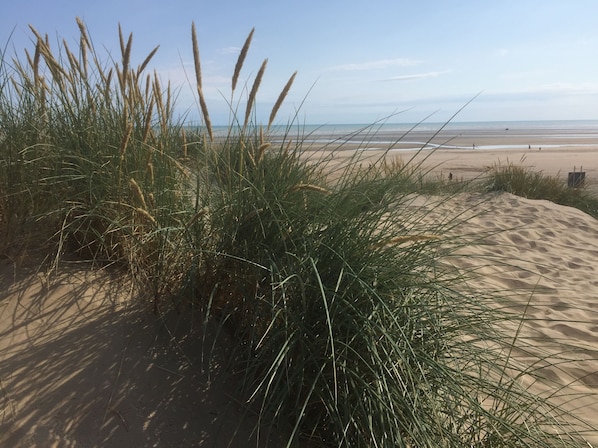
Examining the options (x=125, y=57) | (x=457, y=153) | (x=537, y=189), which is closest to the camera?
(x=125, y=57)

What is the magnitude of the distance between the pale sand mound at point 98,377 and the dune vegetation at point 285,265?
0.42 ft

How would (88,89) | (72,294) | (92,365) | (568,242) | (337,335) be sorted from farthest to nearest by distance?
(568,242) < (88,89) < (72,294) < (92,365) < (337,335)

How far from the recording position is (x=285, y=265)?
2021mm

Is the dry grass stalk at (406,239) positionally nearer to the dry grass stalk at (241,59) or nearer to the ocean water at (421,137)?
the ocean water at (421,137)

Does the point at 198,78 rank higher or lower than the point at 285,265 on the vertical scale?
higher

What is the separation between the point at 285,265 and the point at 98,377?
88cm

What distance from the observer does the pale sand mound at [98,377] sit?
1.88 meters

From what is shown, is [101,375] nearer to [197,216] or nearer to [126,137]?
[197,216]

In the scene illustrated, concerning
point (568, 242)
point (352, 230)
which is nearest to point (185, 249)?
point (352, 230)

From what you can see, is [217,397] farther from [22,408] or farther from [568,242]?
[568,242]

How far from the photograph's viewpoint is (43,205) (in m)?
2.61

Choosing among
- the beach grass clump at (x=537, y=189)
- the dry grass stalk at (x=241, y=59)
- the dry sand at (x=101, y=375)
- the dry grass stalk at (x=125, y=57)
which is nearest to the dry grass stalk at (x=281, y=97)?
the dry grass stalk at (x=241, y=59)

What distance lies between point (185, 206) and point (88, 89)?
0.95 m

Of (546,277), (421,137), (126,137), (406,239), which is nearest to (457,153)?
(421,137)
